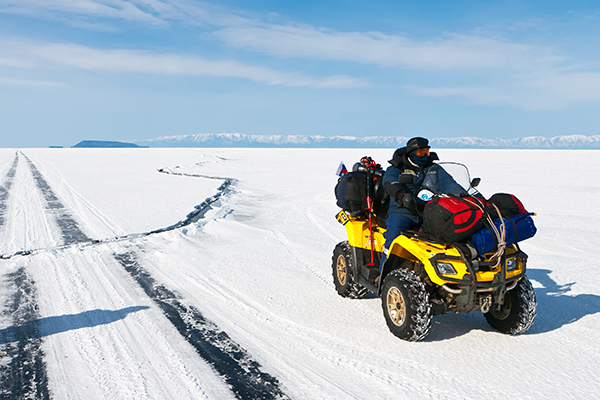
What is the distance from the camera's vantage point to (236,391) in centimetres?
332

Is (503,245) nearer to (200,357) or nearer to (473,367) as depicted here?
(473,367)

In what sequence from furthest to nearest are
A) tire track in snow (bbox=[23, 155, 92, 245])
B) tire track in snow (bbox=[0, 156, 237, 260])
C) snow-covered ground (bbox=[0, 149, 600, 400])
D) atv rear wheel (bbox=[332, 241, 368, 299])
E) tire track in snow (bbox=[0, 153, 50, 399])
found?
tire track in snow (bbox=[23, 155, 92, 245]), tire track in snow (bbox=[0, 156, 237, 260]), atv rear wheel (bbox=[332, 241, 368, 299]), snow-covered ground (bbox=[0, 149, 600, 400]), tire track in snow (bbox=[0, 153, 50, 399])

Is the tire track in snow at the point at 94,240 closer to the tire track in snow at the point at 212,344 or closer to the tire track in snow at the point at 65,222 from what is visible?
the tire track in snow at the point at 65,222

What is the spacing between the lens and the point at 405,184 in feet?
15.2

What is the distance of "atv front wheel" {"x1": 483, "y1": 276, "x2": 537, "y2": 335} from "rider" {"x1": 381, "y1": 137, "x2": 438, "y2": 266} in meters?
1.07

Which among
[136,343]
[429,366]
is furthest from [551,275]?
[136,343]

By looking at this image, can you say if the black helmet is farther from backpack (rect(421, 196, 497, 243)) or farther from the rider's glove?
backpack (rect(421, 196, 497, 243))

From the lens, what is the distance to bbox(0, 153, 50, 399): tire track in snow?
131 inches

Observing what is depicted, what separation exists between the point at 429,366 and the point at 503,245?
116cm

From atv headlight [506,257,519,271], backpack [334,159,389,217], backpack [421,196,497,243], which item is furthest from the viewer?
backpack [334,159,389,217]

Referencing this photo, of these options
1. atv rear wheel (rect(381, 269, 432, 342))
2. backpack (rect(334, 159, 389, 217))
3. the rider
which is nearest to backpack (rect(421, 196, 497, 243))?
the rider

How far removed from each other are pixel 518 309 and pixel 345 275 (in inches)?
76.7

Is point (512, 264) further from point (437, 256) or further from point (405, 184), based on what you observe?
point (405, 184)

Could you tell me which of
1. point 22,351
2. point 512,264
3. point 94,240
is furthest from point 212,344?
point 94,240
